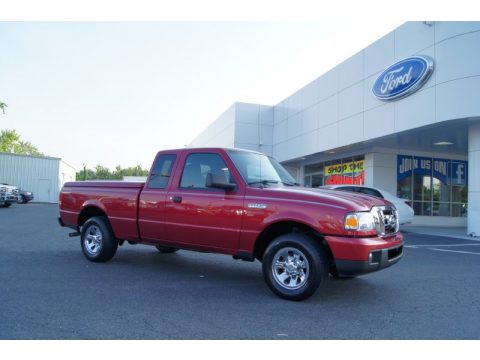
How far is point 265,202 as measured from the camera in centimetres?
514

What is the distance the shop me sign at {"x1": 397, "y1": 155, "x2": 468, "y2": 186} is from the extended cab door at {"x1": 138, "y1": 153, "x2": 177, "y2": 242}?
16686 mm

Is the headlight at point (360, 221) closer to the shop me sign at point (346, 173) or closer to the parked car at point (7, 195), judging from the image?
the shop me sign at point (346, 173)

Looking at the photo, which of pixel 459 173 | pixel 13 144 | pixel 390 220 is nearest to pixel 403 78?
pixel 459 173

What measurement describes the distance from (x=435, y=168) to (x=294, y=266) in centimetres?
1910

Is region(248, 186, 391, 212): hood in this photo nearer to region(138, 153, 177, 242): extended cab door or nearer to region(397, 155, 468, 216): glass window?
region(138, 153, 177, 242): extended cab door

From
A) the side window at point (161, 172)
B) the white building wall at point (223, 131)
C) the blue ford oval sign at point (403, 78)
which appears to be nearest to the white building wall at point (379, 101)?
the blue ford oval sign at point (403, 78)

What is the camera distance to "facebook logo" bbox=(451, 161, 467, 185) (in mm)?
21562

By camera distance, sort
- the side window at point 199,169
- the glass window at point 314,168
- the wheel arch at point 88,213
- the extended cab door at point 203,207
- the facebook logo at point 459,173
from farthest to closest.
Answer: the glass window at point 314,168 < the facebook logo at point 459,173 < the wheel arch at point 88,213 < the side window at point 199,169 < the extended cab door at point 203,207

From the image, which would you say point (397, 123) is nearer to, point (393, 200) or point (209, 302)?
point (393, 200)

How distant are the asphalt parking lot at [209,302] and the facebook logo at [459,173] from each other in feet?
51.6

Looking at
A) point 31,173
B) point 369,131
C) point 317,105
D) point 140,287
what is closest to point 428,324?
point 140,287

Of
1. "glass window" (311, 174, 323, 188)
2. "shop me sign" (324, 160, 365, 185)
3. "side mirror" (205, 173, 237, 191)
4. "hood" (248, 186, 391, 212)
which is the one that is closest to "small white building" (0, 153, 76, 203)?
"glass window" (311, 174, 323, 188)

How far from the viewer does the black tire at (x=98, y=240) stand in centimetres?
685

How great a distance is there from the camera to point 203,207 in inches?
222
